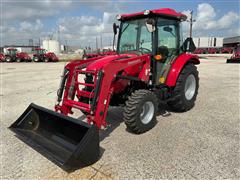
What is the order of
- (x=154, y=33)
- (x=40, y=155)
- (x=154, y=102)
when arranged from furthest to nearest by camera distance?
(x=154, y=33)
(x=154, y=102)
(x=40, y=155)

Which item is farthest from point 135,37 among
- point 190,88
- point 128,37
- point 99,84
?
point 190,88

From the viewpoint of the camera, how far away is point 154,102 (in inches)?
170

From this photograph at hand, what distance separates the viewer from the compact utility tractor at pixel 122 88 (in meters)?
3.45

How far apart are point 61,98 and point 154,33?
7.68ft

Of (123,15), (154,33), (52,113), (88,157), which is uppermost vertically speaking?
(123,15)

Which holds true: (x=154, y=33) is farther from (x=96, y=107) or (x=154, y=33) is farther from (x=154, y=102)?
(x=96, y=107)

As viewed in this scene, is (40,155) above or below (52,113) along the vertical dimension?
below

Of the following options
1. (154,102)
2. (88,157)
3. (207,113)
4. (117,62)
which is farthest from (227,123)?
(88,157)

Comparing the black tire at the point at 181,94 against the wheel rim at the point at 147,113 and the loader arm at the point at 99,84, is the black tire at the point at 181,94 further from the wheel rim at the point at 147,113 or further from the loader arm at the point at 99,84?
the wheel rim at the point at 147,113

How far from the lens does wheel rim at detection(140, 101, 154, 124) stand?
4256 millimetres

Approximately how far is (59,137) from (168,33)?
Result: 3.32 meters

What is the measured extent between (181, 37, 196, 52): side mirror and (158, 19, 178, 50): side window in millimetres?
220

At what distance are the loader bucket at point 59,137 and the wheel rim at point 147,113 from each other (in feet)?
4.47

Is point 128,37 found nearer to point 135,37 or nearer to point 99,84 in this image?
point 135,37
